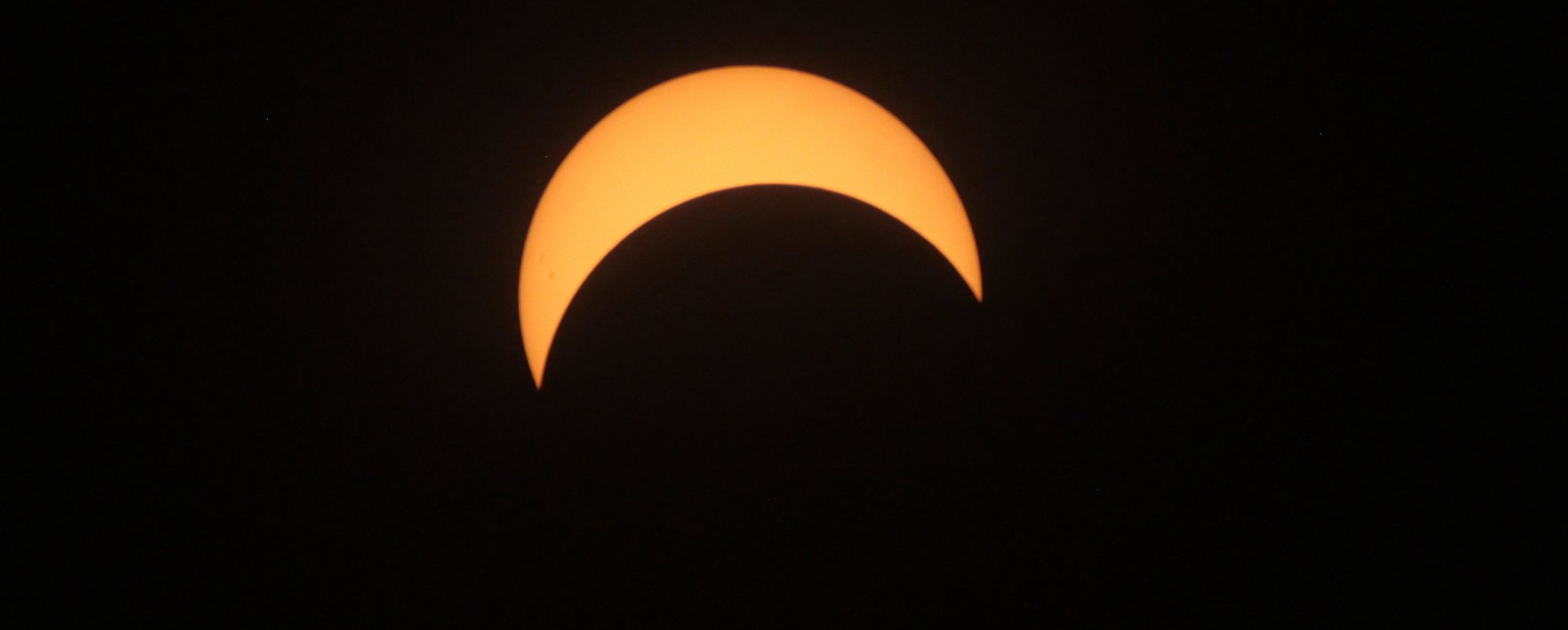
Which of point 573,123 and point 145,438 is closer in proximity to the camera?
point 573,123

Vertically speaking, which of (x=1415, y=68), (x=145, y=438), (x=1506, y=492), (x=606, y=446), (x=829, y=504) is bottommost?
(x=1506, y=492)

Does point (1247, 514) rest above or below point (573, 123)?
below

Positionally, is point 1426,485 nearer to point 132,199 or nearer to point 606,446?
point 606,446

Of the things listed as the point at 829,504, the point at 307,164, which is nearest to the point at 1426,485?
the point at 829,504
